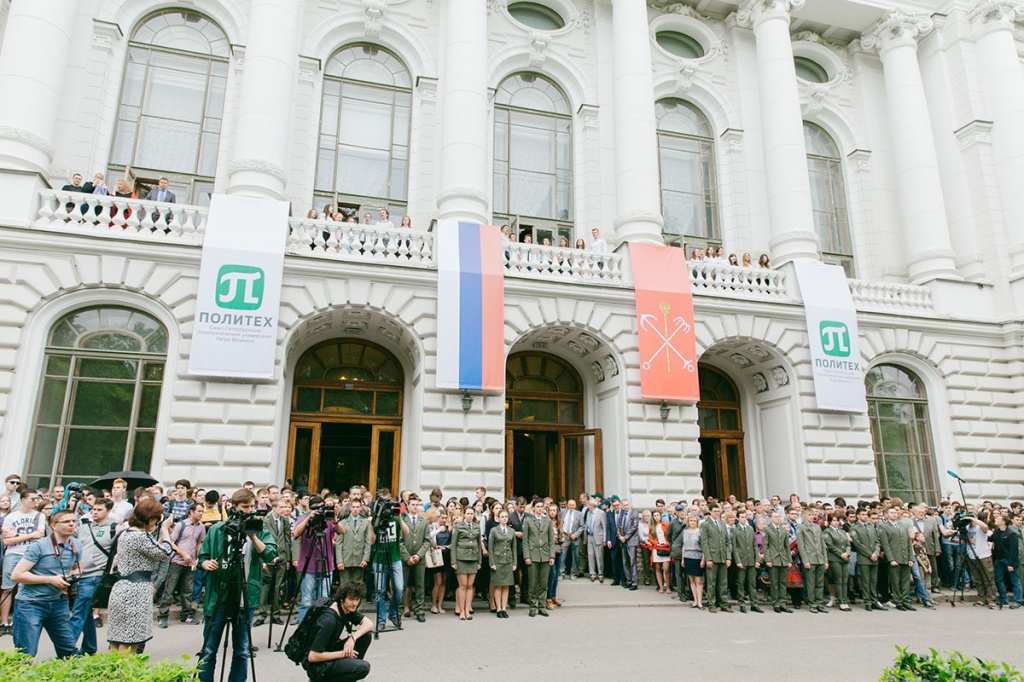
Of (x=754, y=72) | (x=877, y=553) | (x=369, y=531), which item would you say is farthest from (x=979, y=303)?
(x=369, y=531)

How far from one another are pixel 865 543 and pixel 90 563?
13080mm

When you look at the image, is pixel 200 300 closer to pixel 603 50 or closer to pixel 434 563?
pixel 434 563

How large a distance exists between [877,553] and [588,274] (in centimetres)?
936

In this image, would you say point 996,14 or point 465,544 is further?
point 996,14

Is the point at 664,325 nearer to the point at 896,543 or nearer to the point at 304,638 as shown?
the point at 896,543

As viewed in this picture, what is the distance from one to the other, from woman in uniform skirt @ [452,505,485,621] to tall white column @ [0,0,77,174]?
1291cm

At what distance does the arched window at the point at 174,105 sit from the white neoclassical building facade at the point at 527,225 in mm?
81

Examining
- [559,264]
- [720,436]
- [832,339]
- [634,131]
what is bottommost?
[720,436]

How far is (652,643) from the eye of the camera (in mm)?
10000

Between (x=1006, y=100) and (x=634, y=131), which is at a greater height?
(x=1006, y=100)

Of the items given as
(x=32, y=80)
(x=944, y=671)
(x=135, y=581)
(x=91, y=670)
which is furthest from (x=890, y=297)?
(x=32, y=80)

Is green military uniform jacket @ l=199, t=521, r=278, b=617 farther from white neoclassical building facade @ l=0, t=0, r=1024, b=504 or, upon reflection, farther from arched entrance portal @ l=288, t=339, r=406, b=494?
arched entrance portal @ l=288, t=339, r=406, b=494

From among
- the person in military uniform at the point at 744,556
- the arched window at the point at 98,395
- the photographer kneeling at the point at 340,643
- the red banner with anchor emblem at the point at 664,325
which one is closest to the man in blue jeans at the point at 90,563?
the photographer kneeling at the point at 340,643

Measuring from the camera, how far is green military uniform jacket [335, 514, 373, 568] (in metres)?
11.1
